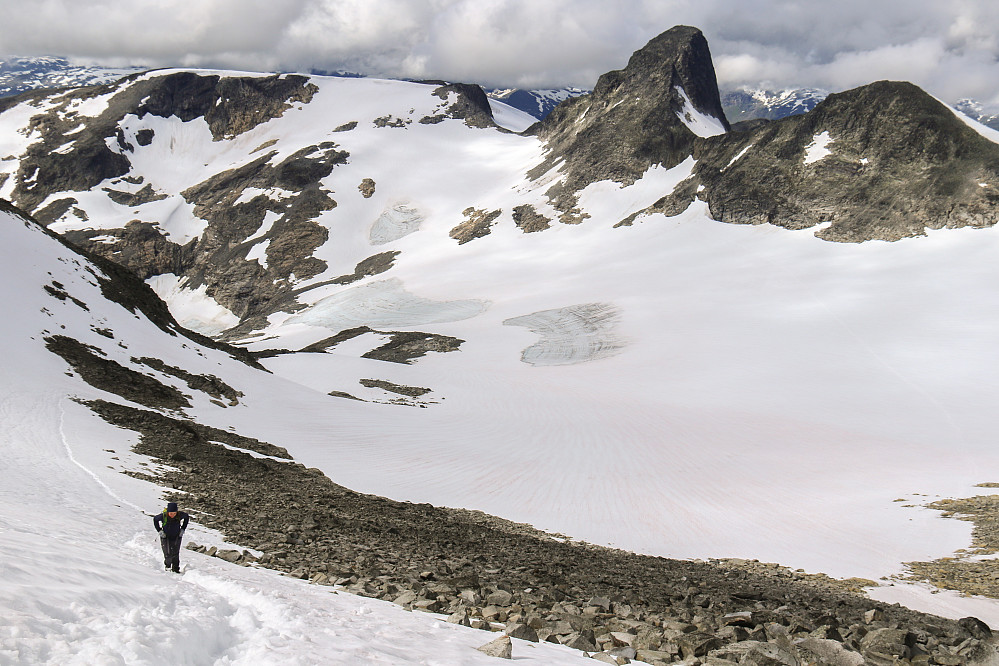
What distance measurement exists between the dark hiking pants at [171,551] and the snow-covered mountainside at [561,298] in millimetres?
2137

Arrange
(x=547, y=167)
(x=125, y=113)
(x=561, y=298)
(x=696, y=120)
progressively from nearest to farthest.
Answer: (x=561, y=298)
(x=696, y=120)
(x=547, y=167)
(x=125, y=113)

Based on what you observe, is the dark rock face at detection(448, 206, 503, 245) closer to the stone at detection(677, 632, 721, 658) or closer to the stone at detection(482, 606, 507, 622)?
the stone at detection(482, 606, 507, 622)

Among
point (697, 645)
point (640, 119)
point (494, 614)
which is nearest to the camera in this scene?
point (697, 645)

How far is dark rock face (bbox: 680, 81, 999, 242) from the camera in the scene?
7369cm

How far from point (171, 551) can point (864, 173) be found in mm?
94104

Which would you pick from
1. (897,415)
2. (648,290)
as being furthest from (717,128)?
(897,415)

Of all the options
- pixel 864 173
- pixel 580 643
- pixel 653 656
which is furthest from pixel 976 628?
pixel 864 173

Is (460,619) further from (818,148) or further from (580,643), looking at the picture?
(818,148)

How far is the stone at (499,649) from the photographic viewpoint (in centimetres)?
688

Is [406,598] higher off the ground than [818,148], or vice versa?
[818,148]

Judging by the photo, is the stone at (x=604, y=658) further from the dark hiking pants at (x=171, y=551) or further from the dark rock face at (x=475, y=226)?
the dark rock face at (x=475, y=226)

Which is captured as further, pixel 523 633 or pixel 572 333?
pixel 572 333

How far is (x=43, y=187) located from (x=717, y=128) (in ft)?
526

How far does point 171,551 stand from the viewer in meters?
9.93
